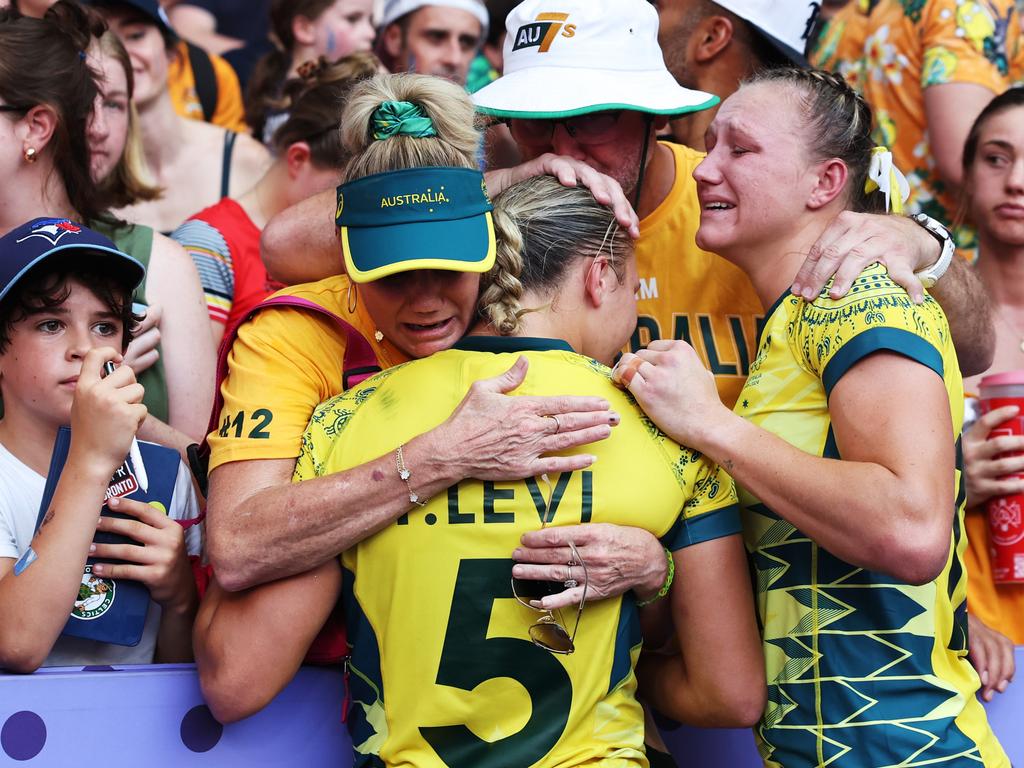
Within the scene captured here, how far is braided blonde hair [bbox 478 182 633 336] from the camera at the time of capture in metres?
2.30

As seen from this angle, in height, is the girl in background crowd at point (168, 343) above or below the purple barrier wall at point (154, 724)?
above

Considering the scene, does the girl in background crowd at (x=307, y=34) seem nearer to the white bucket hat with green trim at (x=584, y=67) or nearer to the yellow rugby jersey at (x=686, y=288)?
the white bucket hat with green trim at (x=584, y=67)

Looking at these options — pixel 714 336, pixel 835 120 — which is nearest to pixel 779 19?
pixel 835 120

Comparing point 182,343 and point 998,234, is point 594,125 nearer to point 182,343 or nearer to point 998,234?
point 182,343

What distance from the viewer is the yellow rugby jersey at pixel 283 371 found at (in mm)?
2326

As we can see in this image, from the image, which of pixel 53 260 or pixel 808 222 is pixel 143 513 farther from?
pixel 808 222

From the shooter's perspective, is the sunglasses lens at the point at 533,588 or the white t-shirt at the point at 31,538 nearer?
the sunglasses lens at the point at 533,588

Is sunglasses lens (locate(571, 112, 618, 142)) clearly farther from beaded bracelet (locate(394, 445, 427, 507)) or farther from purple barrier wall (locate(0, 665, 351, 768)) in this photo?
purple barrier wall (locate(0, 665, 351, 768))

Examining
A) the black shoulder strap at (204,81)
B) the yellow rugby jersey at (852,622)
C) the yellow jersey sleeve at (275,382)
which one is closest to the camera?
the yellow rugby jersey at (852,622)

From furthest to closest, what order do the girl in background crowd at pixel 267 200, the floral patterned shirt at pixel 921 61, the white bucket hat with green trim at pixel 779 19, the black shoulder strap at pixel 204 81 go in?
1. the black shoulder strap at pixel 204 81
2. the floral patterned shirt at pixel 921 61
3. the girl in background crowd at pixel 267 200
4. the white bucket hat with green trim at pixel 779 19

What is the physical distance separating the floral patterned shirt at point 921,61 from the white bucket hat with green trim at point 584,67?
179 centimetres

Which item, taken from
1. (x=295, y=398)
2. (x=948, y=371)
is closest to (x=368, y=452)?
(x=295, y=398)

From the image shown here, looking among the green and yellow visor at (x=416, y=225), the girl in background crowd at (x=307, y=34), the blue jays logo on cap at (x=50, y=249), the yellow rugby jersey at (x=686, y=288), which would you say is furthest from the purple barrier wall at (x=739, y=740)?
the girl in background crowd at (x=307, y=34)

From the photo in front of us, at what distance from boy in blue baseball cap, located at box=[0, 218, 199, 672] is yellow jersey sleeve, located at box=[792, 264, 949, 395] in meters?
1.30
